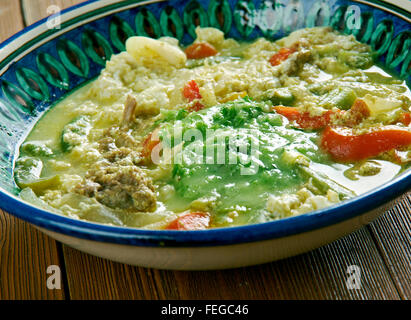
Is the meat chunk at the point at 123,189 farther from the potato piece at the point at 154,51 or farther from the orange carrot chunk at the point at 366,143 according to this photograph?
the potato piece at the point at 154,51

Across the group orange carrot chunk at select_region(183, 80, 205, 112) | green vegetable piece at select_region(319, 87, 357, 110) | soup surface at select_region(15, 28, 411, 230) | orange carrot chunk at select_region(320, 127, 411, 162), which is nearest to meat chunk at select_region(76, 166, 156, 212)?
soup surface at select_region(15, 28, 411, 230)

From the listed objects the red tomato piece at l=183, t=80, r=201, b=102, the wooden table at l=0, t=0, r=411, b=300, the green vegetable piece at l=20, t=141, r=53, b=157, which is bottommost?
the wooden table at l=0, t=0, r=411, b=300

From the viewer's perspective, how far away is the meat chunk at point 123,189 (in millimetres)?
2590

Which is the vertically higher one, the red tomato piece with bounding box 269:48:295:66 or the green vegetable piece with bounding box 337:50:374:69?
the green vegetable piece with bounding box 337:50:374:69

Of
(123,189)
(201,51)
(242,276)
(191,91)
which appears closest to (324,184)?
(242,276)

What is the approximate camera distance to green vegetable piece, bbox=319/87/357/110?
3.17m

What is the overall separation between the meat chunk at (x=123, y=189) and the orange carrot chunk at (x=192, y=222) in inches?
8.4

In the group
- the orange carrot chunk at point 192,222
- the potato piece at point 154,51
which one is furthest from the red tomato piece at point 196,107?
the orange carrot chunk at point 192,222

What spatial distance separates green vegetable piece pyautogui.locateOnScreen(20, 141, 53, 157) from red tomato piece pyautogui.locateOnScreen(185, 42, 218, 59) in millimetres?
1417

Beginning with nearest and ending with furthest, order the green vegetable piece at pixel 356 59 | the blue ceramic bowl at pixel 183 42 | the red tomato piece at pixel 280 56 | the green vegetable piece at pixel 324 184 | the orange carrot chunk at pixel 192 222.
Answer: the blue ceramic bowl at pixel 183 42 < the orange carrot chunk at pixel 192 222 < the green vegetable piece at pixel 324 184 < the green vegetable piece at pixel 356 59 < the red tomato piece at pixel 280 56

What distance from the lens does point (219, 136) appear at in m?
2.90

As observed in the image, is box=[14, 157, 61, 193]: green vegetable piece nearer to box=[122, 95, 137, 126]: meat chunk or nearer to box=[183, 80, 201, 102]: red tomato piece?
box=[122, 95, 137, 126]: meat chunk

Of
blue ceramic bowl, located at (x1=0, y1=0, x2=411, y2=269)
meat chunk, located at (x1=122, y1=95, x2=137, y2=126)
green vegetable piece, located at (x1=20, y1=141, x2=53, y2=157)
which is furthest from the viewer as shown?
meat chunk, located at (x1=122, y1=95, x2=137, y2=126)

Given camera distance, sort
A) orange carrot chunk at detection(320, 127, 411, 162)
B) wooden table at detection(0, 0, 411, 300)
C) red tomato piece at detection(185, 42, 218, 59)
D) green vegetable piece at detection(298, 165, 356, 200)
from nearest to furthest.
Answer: wooden table at detection(0, 0, 411, 300)
green vegetable piece at detection(298, 165, 356, 200)
orange carrot chunk at detection(320, 127, 411, 162)
red tomato piece at detection(185, 42, 218, 59)
